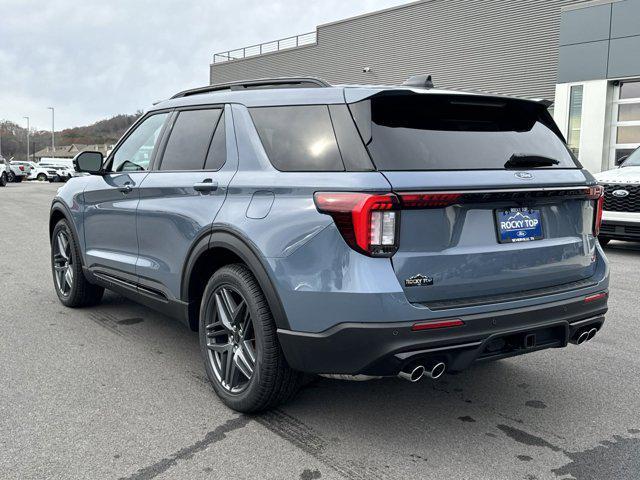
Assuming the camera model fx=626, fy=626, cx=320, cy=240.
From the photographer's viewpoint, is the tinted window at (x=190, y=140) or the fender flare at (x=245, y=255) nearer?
the fender flare at (x=245, y=255)

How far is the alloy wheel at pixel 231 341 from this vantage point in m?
3.42

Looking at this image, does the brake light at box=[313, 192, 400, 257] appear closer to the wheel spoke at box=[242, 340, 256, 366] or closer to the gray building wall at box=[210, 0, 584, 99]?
the wheel spoke at box=[242, 340, 256, 366]

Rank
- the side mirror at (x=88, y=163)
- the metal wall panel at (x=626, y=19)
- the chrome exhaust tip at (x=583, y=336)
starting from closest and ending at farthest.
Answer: the chrome exhaust tip at (x=583, y=336)
the side mirror at (x=88, y=163)
the metal wall panel at (x=626, y=19)

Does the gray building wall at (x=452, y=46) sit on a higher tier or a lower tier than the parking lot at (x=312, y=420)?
higher

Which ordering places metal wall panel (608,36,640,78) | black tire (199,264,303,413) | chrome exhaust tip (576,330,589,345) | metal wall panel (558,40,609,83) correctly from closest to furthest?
black tire (199,264,303,413)
chrome exhaust tip (576,330,589,345)
metal wall panel (608,36,640,78)
metal wall panel (558,40,609,83)

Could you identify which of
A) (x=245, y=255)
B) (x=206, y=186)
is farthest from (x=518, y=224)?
(x=206, y=186)

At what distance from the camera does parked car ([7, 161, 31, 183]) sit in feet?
148

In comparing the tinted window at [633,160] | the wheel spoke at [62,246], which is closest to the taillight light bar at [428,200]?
the wheel spoke at [62,246]

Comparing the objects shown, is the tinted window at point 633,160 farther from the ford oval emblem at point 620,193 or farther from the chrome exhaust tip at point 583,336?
the chrome exhaust tip at point 583,336

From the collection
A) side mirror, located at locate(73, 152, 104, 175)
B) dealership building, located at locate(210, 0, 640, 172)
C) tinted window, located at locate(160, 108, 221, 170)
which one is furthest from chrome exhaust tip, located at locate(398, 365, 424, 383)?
dealership building, located at locate(210, 0, 640, 172)

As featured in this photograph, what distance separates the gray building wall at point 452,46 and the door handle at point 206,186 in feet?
68.4

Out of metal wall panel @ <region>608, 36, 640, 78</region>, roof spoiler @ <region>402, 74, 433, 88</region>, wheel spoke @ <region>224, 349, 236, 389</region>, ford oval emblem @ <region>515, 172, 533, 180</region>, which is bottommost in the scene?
wheel spoke @ <region>224, 349, 236, 389</region>

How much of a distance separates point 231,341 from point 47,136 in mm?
130866

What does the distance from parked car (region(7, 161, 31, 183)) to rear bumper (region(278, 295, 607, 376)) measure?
46.8m
